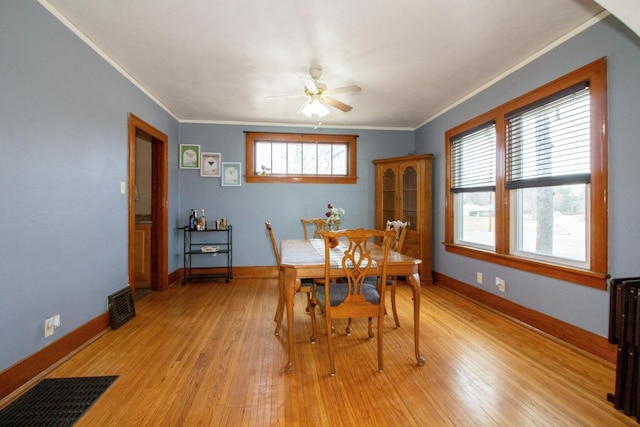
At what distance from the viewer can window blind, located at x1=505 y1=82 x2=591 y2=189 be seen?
2316 mm

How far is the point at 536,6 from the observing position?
2049 mm

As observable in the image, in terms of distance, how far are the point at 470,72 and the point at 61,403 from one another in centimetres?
420

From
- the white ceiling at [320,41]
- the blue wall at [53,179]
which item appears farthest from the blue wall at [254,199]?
the blue wall at [53,179]

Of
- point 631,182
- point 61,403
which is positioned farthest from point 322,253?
point 631,182

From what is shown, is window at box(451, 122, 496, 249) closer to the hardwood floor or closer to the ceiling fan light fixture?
the hardwood floor

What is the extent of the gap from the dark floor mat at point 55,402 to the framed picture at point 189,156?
3340mm

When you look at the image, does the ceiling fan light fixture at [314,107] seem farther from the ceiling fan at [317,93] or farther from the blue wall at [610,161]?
the blue wall at [610,161]

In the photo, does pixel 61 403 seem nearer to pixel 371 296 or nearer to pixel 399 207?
pixel 371 296

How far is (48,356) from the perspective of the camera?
2.01 meters

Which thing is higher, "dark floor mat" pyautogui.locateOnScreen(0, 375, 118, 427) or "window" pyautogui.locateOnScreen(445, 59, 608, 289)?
"window" pyautogui.locateOnScreen(445, 59, 608, 289)

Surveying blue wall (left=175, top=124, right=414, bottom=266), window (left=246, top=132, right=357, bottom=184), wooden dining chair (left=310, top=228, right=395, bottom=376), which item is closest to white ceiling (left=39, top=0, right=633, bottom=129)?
blue wall (left=175, top=124, right=414, bottom=266)

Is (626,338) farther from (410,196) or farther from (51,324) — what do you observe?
(51,324)

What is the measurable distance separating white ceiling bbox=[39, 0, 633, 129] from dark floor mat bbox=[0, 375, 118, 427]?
2.50 meters

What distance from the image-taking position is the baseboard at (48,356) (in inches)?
67.6
